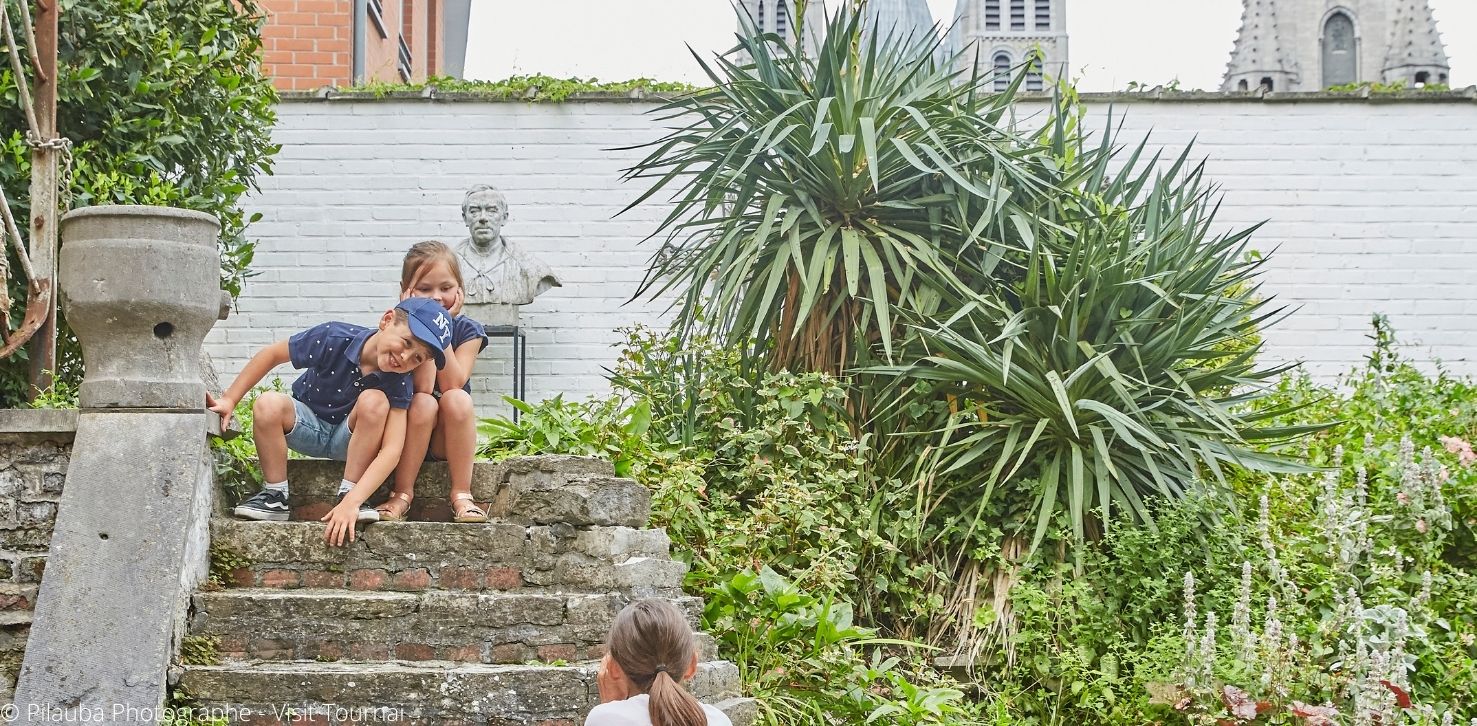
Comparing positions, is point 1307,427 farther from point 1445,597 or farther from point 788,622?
point 788,622

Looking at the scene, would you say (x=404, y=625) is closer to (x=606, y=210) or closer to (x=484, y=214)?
(x=484, y=214)

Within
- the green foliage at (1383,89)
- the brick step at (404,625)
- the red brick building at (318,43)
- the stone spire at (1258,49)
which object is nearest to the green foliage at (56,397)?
the brick step at (404,625)

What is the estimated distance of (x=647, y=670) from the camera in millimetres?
2656

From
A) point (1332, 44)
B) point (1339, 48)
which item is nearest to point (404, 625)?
point (1332, 44)

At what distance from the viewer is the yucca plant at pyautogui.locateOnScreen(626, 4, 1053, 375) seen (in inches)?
225

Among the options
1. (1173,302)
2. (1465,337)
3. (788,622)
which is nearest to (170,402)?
(788,622)

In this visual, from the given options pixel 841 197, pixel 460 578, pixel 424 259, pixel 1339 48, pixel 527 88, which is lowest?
pixel 460 578

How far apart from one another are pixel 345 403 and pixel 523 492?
65 centimetres

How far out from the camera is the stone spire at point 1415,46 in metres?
45.0

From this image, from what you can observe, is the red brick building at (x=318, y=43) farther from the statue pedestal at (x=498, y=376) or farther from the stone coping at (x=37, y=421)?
the stone coping at (x=37, y=421)

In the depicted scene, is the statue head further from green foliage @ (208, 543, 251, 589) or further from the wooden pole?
green foliage @ (208, 543, 251, 589)

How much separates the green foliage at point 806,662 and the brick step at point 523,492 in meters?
0.59

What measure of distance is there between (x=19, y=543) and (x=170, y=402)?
1.89ft

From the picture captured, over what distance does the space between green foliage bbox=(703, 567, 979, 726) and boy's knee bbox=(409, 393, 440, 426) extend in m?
1.18
